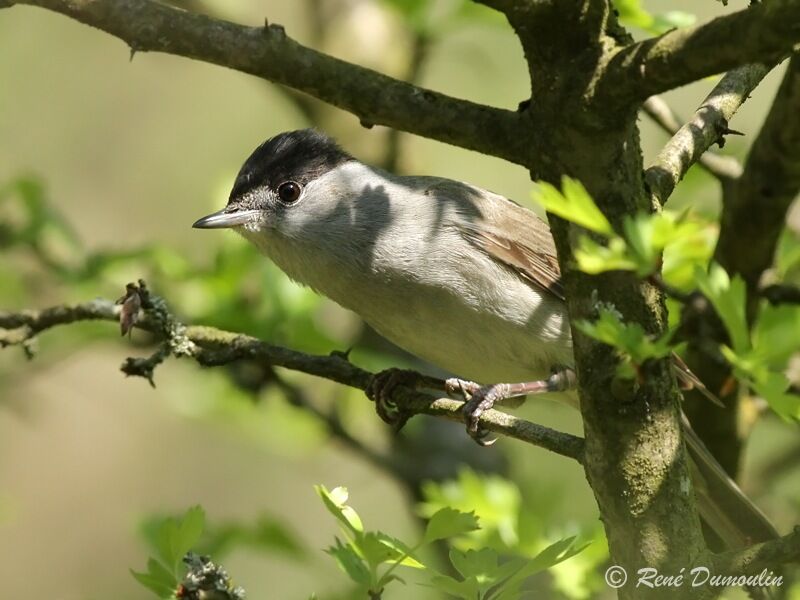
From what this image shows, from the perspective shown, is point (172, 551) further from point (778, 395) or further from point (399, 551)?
point (778, 395)

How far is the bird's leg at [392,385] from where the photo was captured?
3.46m

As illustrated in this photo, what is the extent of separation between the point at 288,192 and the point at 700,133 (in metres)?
2.07

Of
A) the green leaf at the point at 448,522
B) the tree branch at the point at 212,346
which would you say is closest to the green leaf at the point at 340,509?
the green leaf at the point at 448,522

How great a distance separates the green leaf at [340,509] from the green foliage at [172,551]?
0.35 meters

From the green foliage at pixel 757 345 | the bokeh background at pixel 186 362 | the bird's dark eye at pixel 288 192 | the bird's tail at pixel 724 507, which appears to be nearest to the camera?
the green foliage at pixel 757 345

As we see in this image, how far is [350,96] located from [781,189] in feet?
4.91

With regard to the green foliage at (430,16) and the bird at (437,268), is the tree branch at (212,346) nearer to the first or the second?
the bird at (437,268)

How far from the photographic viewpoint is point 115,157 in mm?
8219

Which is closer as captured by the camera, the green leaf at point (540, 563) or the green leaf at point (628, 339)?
the green leaf at point (628, 339)

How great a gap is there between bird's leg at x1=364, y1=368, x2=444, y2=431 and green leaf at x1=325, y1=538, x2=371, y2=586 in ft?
2.99

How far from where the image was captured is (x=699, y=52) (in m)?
1.91

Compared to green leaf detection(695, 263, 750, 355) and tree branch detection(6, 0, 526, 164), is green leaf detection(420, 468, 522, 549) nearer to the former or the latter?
tree branch detection(6, 0, 526, 164)

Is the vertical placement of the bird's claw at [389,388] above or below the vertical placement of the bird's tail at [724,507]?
above

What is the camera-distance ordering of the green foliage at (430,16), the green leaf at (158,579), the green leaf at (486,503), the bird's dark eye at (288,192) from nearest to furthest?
the green leaf at (158,579) → the green leaf at (486,503) → the bird's dark eye at (288,192) → the green foliage at (430,16)
